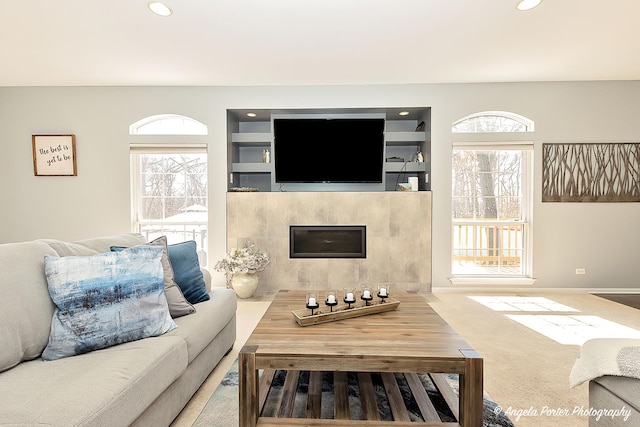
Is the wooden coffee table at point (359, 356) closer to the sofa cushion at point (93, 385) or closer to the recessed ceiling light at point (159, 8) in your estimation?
the sofa cushion at point (93, 385)

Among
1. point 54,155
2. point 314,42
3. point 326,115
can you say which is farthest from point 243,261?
point 54,155

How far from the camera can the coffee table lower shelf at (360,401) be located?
1.50m

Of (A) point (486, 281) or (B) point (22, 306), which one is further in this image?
(A) point (486, 281)

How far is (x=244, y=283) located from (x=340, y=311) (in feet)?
7.91

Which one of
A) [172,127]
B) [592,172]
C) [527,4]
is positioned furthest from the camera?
[172,127]

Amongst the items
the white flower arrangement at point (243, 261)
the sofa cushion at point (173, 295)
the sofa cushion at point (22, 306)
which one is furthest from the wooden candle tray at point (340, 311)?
the white flower arrangement at point (243, 261)

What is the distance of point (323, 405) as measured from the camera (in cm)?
179

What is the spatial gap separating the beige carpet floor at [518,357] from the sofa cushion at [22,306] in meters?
0.76

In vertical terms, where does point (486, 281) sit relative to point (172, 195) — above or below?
below

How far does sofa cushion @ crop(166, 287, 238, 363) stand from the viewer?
1.76 m

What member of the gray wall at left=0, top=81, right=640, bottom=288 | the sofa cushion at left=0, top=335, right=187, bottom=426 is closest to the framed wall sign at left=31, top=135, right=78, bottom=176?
the gray wall at left=0, top=81, right=640, bottom=288

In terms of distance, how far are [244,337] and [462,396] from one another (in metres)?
1.94

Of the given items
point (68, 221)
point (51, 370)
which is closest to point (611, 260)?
point (51, 370)

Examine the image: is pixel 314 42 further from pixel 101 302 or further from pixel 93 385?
pixel 93 385
